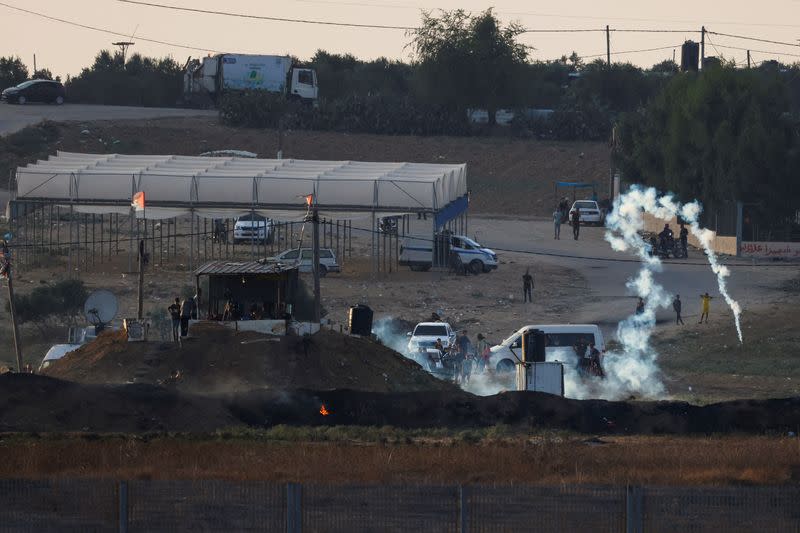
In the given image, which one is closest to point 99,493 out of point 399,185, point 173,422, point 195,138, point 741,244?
point 173,422

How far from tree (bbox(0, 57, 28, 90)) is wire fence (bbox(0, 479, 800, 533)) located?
3976 inches

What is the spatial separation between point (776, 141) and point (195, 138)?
41.7m

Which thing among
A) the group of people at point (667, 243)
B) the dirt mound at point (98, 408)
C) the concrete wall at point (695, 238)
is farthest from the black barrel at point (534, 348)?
the concrete wall at point (695, 238)

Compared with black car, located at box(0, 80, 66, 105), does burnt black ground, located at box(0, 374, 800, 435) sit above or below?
below

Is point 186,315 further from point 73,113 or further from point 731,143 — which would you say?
point 73,113

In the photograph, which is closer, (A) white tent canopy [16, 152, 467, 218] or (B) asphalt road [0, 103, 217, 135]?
(A) white tent canopy [16, 152, 467, 218]

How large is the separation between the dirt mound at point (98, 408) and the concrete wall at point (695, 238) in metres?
35.8

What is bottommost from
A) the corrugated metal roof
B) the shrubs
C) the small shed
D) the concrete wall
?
the concrete wall

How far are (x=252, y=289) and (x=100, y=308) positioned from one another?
546 cm

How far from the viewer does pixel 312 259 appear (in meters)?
50.2

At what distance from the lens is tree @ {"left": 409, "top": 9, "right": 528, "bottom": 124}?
96.8 m

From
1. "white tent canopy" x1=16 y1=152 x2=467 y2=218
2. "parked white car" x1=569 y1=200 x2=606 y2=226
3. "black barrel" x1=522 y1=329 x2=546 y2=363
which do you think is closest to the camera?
"black barrel" x1=522 y1=329 x2=546 y2=363

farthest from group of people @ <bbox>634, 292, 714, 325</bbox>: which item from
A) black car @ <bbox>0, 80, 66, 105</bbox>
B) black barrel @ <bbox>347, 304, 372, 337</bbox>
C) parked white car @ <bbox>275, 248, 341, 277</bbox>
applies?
black car @ <bbox>0, 80, 66, 105</bbox>

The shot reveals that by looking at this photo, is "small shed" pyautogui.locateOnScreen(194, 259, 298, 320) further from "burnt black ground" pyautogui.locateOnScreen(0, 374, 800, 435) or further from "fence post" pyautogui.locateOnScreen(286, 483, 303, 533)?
"fence post" pyautogui.locateOnScreen(286, 483, 303, 533)
